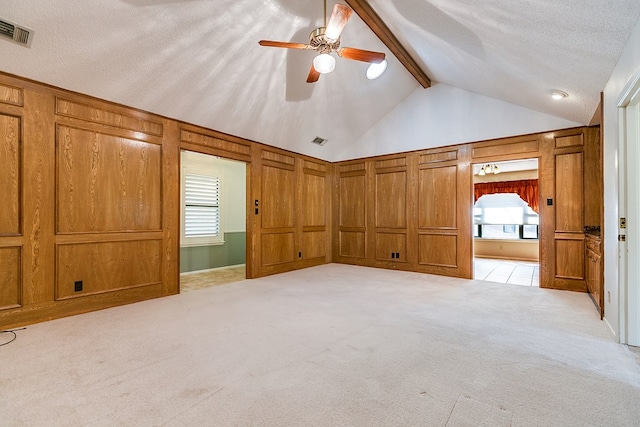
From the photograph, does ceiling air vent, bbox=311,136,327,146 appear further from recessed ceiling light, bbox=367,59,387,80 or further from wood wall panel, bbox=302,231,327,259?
wood wall panel, bbox=302,231,327,259

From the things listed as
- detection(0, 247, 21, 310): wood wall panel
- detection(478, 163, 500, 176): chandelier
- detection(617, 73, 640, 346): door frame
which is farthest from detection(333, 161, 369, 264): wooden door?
detection(0, 247, 21, 310): wood wall panel

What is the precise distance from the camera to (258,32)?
133 inches

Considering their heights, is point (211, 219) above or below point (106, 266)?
above

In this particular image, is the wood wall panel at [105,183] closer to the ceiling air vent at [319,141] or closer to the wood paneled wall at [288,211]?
the wood paneled wall at [288,211]

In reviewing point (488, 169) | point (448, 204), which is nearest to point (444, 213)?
point (448, 204)

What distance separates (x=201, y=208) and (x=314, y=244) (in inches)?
99.2

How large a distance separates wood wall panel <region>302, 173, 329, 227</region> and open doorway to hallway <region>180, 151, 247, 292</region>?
54.0 inches

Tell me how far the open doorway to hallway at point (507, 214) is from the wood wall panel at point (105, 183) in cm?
684

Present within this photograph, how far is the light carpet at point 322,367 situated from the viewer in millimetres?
1605

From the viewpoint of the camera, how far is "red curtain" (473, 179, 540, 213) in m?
7.78

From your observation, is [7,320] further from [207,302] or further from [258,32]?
[258,32]

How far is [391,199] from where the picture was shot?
20.3ft

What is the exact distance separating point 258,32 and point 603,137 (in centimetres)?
386

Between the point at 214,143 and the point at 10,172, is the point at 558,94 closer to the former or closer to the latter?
the point at 214,143
